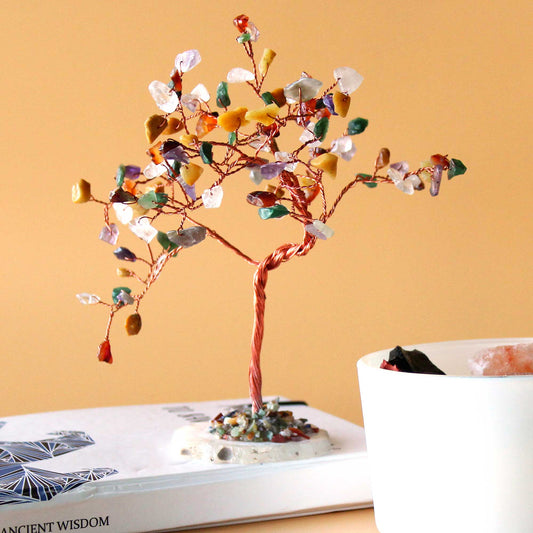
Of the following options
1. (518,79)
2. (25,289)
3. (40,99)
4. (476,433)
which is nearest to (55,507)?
(476,433)

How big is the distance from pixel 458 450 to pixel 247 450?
0.23 meters

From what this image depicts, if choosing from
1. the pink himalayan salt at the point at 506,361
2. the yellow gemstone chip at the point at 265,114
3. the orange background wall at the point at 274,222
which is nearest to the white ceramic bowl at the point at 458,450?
the pink himalayan salt at the point at 506,361

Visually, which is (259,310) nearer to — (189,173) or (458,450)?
(189,173)

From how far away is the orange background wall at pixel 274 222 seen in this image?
4.60ft

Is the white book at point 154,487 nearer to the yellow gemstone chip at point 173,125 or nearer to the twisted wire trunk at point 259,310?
the twisted wire trunk at point 259,310

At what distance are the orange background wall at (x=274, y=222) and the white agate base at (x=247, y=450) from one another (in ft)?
2.79

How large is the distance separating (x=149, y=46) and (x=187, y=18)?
10cm

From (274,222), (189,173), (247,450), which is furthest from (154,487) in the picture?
(274,222)

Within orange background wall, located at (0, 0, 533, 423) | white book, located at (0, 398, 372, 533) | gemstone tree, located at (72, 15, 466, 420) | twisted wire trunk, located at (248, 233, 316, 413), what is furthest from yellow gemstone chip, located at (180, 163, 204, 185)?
orange background wall, located at (0, 0, 533, 423)

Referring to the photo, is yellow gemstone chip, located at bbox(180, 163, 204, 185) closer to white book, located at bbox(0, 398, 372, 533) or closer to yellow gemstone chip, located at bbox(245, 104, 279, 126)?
yellow gemstone chip, located at bbox(245, 104, 279, 126)

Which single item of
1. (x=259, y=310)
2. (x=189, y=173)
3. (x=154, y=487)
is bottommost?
(x=154, y=487)

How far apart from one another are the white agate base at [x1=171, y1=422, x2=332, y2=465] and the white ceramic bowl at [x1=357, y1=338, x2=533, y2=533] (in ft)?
0.54

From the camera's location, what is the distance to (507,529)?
39cm

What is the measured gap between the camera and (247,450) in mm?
586
